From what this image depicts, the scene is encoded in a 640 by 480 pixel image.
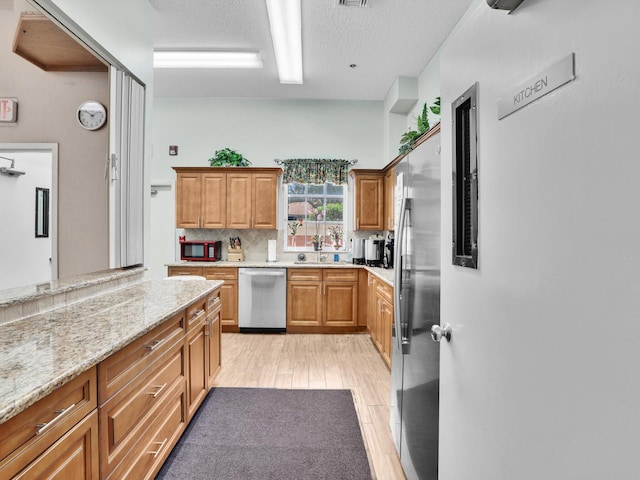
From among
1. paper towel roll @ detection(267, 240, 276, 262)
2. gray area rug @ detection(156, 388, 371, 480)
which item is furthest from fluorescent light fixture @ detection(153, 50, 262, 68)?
gray area rug @ detection(156, 388, 371, 480)

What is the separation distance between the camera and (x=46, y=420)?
1025 millimetres

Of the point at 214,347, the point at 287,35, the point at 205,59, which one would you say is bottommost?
the point at 214,347

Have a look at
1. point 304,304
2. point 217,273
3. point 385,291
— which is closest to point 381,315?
point 385,291

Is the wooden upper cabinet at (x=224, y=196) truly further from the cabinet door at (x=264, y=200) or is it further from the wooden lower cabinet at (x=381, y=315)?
the wooden lower cabinet at (x=381, y=315)

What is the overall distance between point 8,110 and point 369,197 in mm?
4001

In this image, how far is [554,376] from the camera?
0.68 metres

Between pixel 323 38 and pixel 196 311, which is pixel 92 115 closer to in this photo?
pixel 196 311

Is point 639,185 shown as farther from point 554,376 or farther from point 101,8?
point 101,8

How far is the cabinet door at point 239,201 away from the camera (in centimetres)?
500

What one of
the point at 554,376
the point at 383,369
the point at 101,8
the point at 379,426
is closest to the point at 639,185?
the point at 554,376

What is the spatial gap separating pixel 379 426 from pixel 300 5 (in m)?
3.23

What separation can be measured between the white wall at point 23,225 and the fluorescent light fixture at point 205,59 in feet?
7.54

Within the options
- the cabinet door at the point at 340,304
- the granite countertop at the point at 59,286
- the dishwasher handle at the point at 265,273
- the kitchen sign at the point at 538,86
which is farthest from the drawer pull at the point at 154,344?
the cabinet door at the point at 340,304

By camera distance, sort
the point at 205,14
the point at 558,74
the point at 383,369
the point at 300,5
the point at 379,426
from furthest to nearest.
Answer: the point at 383,369 < the point at 205,14 < the point at 300,5 < the point at 379,426 < the point at 558,74
